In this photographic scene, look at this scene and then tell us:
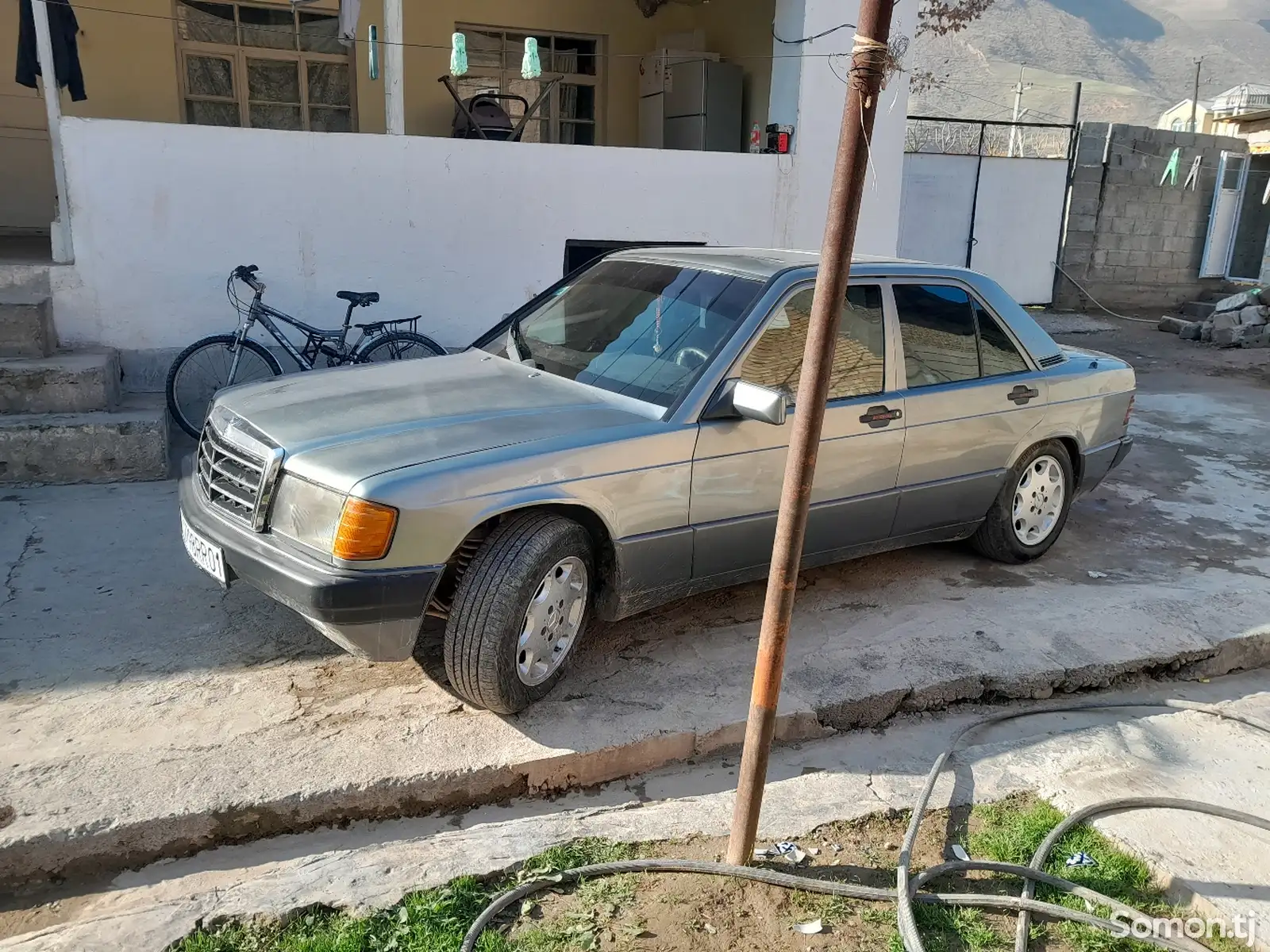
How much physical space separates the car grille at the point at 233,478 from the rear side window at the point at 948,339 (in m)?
2.83

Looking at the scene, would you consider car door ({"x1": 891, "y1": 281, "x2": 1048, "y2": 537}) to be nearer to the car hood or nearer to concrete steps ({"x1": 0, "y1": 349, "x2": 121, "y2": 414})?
the car hood

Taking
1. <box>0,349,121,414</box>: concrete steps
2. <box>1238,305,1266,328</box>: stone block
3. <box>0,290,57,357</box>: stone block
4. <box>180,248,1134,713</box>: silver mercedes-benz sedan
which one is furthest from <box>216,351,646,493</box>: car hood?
<box>1238,305,1266,328</box>: stone block

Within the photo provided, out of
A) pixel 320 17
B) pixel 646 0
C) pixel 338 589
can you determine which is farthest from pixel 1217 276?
pixel 338 589

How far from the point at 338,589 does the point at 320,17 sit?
28.7 feet

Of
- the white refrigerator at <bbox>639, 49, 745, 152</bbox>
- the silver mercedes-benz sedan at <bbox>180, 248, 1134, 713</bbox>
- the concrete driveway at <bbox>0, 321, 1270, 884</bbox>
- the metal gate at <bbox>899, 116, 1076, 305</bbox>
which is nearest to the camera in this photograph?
the concrete driveway at <bbox>0, 321, 1270, 884</bbox>

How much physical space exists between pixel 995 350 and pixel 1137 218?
13.5m

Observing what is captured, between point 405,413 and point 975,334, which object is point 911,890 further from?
point 975,334

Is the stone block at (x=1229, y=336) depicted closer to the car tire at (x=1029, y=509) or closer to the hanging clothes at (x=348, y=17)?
the car tire at (x=1029, y=509)

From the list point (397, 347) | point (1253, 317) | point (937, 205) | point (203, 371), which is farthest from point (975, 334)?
point (1253, 317)

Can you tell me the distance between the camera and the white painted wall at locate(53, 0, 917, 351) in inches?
266

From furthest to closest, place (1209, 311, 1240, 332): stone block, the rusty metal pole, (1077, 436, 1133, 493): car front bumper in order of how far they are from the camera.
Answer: (1209, 311, 1240, 332): stone block → (1077, 436, 1133, 493): car front bumper → the rusty metal pole

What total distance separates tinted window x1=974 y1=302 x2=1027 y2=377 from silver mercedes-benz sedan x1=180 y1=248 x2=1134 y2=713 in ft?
0.06

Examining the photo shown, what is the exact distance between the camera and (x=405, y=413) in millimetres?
3631

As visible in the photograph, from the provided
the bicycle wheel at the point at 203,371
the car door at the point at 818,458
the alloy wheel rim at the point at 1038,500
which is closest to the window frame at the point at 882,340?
the car door at the point at 818,458
